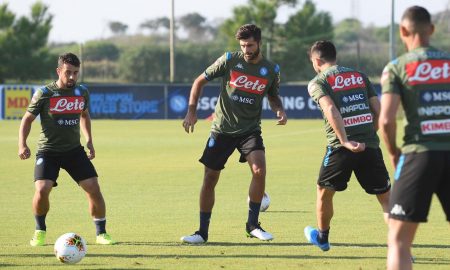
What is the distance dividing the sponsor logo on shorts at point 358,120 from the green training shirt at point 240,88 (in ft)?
5.03

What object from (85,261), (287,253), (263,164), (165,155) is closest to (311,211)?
(263,164)

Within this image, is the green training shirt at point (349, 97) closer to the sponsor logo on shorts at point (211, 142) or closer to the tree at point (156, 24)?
the sponsor logo on shorts at point (211, 142)

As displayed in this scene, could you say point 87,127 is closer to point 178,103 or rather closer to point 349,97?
point 349,97

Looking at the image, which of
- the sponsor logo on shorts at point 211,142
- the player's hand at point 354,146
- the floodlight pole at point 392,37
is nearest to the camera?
the player's hand at point 354,146

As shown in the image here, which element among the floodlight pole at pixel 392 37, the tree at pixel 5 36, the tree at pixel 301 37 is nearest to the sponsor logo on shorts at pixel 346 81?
the floodlight pole at pixel 392 37

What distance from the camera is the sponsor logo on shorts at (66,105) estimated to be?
10.2 meters

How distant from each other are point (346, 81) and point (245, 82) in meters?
1.59

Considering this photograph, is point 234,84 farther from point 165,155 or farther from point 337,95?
point 165,155

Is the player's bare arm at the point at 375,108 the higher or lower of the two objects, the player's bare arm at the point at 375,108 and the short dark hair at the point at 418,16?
the lower

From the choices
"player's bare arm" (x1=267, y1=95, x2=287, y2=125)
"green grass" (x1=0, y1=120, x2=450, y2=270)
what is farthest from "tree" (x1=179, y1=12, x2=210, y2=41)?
"player's bare arm" (x1=267, y1=95, x2=287, y2=125)

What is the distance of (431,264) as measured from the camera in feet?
29.0

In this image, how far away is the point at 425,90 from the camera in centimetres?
674

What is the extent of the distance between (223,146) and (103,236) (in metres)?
1.54

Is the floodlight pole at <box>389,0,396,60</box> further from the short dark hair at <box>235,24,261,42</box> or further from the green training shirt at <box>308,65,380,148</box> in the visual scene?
the green training shirt at <box>308,65,380,148</box>
